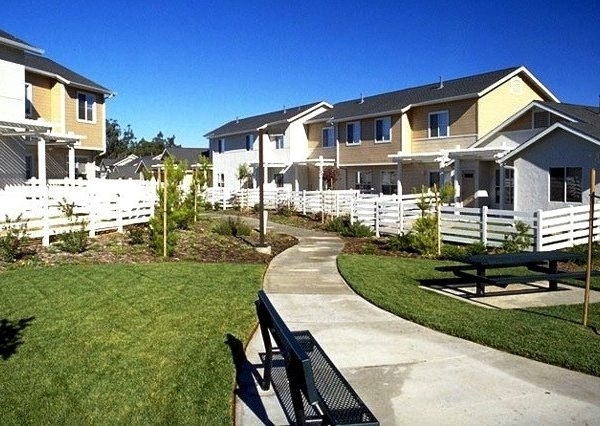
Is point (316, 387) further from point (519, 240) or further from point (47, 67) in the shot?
point (47, 67)

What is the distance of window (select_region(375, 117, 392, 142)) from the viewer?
33.3 metres

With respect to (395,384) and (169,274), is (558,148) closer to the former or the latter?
(169,274)

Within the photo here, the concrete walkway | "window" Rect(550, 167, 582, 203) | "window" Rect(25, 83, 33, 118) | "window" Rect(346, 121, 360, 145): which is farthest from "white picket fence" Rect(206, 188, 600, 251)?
"window" Rect(25, 83, 33, 118)

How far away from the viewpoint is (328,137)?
4003 centimetres

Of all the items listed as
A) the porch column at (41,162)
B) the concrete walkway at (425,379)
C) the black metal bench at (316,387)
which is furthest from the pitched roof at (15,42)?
the black metal bench at (316,387)

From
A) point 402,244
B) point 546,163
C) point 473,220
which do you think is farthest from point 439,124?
point 402,244

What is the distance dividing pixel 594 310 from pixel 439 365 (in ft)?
13.6

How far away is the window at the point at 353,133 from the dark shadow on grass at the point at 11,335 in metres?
29.5

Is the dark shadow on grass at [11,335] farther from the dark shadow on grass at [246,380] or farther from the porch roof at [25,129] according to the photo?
the porch roof at [25,129]

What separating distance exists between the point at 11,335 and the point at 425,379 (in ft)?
16.1

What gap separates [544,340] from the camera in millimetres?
7207

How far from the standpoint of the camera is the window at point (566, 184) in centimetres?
2081

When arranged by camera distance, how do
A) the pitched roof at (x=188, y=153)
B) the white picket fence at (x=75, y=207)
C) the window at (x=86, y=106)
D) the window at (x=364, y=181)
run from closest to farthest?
1. the white picket fence at (x=75, y=207)
2. the window at (x=86, y=106)
3. the window at (x=364, y=181)
4. the pitched roof at (x=188, y=153)

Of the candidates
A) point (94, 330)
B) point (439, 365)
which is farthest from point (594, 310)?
point (94, 330)
